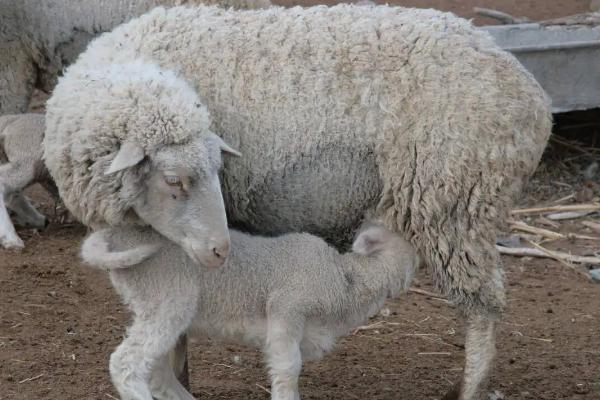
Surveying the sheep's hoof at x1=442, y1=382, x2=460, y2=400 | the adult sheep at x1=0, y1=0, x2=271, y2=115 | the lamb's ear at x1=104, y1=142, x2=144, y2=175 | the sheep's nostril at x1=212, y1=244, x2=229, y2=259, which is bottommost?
the sheep's hoof at x1=442, y1=382, x2=460, y2=400

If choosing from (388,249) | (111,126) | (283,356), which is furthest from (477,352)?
(111,126)

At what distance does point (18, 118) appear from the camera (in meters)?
6.96

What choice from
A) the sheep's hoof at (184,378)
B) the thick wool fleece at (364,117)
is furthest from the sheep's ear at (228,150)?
the sheep's hoof at (184,378)

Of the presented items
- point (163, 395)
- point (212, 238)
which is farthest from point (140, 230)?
point (163, 395)

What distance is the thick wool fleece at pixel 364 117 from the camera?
4.51 metres

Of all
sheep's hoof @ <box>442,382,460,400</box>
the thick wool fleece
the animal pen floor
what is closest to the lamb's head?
the thick wool fleece

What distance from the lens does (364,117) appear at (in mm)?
4520

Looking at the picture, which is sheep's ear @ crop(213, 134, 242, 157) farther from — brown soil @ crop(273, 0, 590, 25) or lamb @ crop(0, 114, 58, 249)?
brown soil @ crop(273, 0, 590, 25)

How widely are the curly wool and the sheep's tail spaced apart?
125 mm

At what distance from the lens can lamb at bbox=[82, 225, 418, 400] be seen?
13.8 ft

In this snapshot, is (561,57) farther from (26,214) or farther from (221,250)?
(221,250)

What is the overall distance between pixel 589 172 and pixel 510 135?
453 cm

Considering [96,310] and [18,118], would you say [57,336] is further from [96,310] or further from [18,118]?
[18,118]

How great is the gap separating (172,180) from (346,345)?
2192mm
